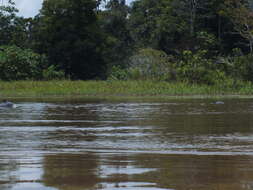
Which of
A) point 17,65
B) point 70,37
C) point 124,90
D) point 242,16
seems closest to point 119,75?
point 17,65

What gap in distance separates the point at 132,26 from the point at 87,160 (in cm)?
4446

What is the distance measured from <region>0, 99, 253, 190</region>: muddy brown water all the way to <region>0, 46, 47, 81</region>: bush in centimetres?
1994

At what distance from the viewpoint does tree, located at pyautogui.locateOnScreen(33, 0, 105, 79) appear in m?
42.3

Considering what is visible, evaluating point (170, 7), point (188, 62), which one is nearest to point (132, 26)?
point (170, 7)

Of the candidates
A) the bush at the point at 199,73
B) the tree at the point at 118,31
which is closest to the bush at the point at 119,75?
the bush at the point at 199,73

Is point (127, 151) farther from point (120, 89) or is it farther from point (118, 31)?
point (118, 31)

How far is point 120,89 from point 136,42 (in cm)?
2096

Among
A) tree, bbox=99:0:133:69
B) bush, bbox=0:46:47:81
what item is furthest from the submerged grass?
tree, bbox=99:0:133:69

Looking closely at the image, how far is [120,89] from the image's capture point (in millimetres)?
30281

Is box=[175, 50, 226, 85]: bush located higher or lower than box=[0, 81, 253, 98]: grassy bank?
higher

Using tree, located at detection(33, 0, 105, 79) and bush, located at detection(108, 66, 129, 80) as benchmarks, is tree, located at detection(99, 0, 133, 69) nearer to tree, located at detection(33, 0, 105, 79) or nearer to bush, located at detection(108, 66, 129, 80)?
tree, located at detection(33, 0, 105, 79)

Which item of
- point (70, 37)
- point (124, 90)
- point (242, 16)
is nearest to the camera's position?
point (124, 90)

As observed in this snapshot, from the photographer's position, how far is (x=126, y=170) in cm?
693

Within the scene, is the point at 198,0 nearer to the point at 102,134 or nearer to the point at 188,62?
the point at 188,62
